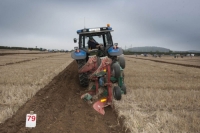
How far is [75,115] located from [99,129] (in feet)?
3.08

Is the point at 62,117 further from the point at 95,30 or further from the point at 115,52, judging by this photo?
the point at 95,30

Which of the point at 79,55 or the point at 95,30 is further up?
the point at 95,30

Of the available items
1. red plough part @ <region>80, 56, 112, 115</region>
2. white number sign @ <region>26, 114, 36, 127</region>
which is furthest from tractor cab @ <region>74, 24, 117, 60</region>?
white number sign @ <region>26, 114, 36, 127</region>

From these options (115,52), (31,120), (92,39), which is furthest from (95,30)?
(31,120)

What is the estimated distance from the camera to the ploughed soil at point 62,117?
396 centimetres

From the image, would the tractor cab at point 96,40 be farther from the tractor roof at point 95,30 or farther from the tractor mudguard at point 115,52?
the tractor mudguard at point 115,52

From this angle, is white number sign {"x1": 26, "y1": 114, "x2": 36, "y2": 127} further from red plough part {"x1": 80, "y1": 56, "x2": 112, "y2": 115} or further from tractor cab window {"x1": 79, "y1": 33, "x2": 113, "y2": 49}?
tractor cab window {"x1": 79, "y1": 33, "x2": 113, "y2": 49}

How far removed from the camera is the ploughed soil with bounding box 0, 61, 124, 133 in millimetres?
3963

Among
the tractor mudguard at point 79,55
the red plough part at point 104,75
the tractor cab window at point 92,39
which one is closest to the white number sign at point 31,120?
the red plough part at point 104,75

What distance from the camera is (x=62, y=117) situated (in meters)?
4.59

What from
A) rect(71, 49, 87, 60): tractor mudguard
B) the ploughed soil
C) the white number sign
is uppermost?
rect(71, 49, 87, 60): tractor mudguard

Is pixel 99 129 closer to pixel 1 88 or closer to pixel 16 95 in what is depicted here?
pixel 16 95

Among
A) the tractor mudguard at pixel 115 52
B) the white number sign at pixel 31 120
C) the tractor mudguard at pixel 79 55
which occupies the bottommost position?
the white number sign at pixel 31 120

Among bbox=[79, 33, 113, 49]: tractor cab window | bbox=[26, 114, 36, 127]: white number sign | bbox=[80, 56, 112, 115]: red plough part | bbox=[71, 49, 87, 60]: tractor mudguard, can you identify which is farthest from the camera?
bbox=[79, 33, 113, 49]: tractor cab window
